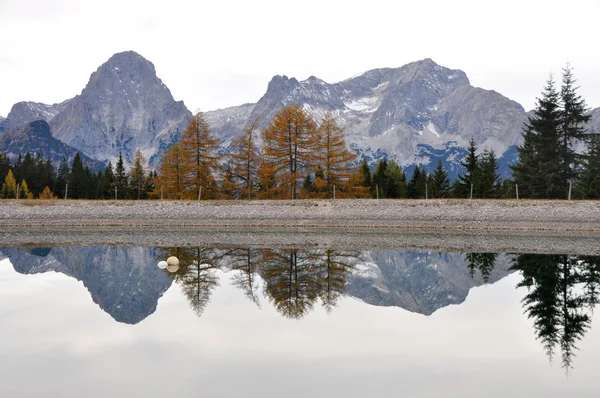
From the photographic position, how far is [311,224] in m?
53.9

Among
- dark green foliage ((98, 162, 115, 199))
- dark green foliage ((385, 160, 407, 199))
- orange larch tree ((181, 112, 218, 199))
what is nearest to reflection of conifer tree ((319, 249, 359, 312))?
orange larch tree ((181, 112, 218, 199))

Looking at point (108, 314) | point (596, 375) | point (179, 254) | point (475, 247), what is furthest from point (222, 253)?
point (596, 375)

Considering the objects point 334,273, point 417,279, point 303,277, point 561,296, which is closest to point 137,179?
point 334,273

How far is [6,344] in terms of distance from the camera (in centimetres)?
1357

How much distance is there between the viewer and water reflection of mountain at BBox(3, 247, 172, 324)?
1860 cm

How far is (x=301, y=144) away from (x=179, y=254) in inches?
1381

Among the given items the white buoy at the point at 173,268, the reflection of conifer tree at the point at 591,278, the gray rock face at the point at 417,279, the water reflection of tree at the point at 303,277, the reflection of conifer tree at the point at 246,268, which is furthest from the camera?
the white buoy at the point at 173,268

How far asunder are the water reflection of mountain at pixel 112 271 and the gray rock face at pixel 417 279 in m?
7.92

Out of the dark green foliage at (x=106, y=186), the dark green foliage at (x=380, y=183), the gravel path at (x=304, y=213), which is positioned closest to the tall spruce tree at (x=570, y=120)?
the gravel path at (x=304, y=213)

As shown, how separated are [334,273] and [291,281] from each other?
10.1 feet

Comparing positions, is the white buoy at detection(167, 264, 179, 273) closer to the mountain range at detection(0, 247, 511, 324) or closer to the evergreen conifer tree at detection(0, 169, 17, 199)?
the mountain range at detection(0, 247, 511, 324)

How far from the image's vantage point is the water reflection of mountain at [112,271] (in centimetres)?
1860

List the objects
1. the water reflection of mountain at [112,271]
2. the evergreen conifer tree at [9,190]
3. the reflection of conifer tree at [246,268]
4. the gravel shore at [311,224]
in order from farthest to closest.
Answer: the evergreen conifer tree at [9,190] → the gravel shore at [311,224] → the reflection of conifer tree at [246,268] → the water reflection of mountain at [112,271]

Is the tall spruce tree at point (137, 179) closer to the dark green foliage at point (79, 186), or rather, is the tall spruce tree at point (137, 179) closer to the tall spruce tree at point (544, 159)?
the dark green foliage at point (79, 186)
